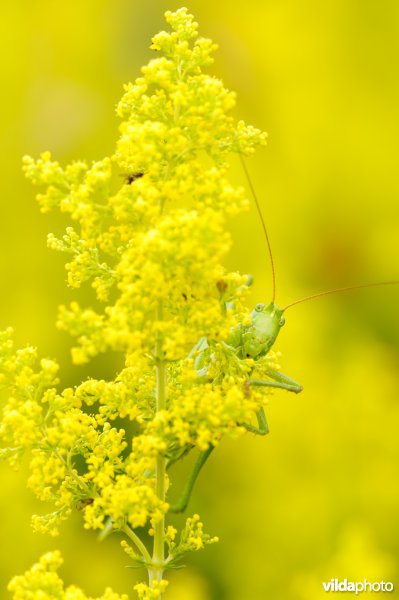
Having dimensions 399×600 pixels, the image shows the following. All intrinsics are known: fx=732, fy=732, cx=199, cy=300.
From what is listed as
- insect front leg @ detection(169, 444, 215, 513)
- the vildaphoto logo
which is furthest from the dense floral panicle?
the vildaphoto logo

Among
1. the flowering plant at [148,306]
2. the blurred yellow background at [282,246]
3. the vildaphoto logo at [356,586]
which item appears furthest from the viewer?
the blurred yellow background at [282,246]

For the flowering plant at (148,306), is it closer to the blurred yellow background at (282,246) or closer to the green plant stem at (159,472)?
the green plant stem at (159,472)

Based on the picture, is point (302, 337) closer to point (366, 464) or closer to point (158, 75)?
point (366, 464)

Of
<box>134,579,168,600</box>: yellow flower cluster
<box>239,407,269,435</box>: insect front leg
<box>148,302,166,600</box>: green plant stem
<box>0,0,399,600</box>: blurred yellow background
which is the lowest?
<box>134,579,168,600</box>: yellow flower cluster

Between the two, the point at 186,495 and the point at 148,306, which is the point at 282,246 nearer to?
the point at 186,495

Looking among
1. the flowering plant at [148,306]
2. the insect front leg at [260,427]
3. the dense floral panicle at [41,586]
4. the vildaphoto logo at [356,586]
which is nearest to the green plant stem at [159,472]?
the flowering plant at [148,306]

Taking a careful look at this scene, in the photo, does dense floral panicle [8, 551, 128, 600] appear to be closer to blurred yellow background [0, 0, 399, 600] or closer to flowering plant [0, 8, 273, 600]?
flowering plant [0, 8, 273, 600]
